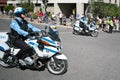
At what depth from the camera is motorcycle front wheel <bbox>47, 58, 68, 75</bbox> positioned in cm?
752

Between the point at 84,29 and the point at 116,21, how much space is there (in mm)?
8425

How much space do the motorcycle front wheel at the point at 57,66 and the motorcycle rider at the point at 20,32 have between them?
24.8 inches

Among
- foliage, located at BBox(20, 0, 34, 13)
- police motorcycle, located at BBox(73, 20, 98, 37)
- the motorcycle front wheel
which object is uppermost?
foliage, located at BBox(20, 0, 34, 13)

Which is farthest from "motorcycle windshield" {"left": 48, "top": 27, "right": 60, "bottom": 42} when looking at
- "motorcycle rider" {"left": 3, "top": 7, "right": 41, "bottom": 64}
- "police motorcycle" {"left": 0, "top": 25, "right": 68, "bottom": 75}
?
"motorcycle rider" {"left": 3, "top": 7, "right": 41, "bottom": 64}

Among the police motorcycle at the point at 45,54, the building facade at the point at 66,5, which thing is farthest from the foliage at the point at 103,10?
the police motorcycle at the point at 45,54

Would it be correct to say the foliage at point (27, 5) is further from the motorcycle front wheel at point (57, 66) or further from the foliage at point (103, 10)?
the motorcycle front wheel at point (57, 66)

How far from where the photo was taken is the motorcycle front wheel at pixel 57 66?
7.52 metres

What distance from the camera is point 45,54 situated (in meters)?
7.56

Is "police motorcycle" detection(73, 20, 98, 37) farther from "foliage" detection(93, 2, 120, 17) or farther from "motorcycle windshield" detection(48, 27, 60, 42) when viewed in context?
"motorcycle windshield" detection(48, 27, 60, 42)

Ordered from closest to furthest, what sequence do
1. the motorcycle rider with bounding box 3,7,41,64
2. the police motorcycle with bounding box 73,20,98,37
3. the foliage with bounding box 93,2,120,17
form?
the motorcycle rider with bounding box 3,7,41,64, the police motorcycle with bounding box 73,20,98,37, the foliage with bounding box 93,2,120,17

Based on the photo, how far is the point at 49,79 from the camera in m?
7.15

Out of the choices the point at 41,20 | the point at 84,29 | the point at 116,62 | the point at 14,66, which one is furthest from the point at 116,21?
the point at 14,66

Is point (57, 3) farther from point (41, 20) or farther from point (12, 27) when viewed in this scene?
point (12, 27)

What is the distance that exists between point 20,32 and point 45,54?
0.88 meters
